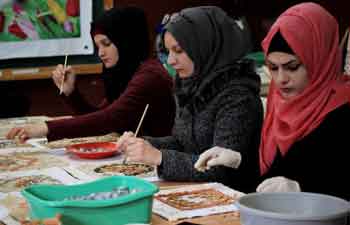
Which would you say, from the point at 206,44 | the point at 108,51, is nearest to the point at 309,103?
the point at 206,44

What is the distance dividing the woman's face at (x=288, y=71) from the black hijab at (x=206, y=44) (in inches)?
10.7

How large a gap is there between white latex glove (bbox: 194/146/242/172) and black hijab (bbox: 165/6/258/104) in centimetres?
33

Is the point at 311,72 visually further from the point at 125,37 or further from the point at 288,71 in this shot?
the point at 125,37

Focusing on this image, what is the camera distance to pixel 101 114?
2.84 metres

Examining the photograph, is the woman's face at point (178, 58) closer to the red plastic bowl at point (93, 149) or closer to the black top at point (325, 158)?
the red plastic bowl at point (93, 149)

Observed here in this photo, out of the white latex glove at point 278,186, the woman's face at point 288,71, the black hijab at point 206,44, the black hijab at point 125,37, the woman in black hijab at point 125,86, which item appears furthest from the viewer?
the black hijab at point 125,37

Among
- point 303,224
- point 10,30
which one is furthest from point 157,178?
point 10,30

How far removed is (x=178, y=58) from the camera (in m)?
2.41

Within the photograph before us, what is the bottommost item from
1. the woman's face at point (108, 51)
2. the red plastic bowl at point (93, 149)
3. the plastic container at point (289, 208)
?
the red plastic bowl at point (93, 149)

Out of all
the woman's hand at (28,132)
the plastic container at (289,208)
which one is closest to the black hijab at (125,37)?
→ the woman's hand at (28,132)

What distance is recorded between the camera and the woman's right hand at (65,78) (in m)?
3.25

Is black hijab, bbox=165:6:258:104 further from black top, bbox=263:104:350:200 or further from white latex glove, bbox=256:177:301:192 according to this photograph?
white latex glove, bbox=256:177:301:192

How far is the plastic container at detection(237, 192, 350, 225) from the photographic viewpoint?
131cm

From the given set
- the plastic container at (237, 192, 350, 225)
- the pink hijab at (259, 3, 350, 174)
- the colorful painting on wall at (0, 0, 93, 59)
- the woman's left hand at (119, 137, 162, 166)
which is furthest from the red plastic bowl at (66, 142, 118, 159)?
the colorful painting on wall at (0, 0, 93, 59)
